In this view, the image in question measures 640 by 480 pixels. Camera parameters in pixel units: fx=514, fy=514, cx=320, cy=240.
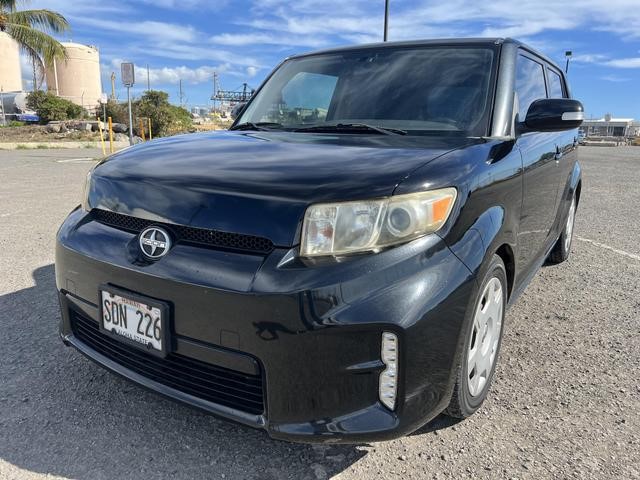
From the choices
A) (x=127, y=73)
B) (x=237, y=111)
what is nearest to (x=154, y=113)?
(x=127, y=73)

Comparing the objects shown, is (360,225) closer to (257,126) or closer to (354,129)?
(354,129)

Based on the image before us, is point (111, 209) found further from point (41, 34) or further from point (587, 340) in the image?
point (41, 34)

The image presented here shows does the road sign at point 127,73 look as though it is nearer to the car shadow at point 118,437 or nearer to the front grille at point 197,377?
the car shadow at point 118,437

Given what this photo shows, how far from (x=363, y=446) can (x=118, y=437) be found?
97 centimetres

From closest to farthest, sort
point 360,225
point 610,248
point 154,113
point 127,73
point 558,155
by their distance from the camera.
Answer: point 360,225, point 558,155, point 610,248, point 127,73, point 154,113

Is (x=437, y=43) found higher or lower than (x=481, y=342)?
higher

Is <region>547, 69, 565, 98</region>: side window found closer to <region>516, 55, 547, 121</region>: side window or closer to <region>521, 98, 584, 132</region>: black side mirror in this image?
<region>516, 55, 547, 121</region>: side window

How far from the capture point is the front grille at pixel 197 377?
1.71 m

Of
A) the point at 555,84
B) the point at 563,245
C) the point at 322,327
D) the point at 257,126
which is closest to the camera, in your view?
the point at 322,327

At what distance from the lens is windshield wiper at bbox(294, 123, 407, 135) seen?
8.04 ft

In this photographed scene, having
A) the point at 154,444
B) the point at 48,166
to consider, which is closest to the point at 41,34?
the point at 48,166

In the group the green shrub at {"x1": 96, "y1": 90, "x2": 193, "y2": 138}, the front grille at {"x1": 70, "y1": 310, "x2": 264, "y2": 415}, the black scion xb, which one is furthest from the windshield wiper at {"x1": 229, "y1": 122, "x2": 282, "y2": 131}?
the green shrub at {"x1": 96, "y1": 90, "x2": 193, "y2": 138}

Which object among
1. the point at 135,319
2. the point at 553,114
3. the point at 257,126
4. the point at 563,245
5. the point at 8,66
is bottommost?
the point at 563,245

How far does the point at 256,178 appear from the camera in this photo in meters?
1.83
